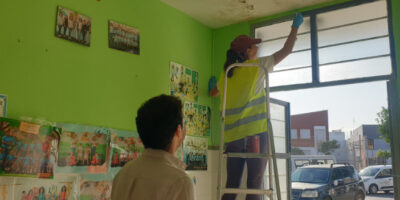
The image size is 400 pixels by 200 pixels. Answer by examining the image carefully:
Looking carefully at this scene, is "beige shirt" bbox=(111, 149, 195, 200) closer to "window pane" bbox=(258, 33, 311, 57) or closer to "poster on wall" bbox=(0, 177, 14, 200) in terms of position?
"poster on wall" bbox=(0, 177, 14, 200)

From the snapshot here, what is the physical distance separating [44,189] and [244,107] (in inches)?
57.3

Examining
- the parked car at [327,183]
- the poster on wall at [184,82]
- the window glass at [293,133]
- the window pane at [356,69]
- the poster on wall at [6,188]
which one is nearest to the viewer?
the poster on wall at [6,188]

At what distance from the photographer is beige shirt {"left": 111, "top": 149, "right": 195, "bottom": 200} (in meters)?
1.05

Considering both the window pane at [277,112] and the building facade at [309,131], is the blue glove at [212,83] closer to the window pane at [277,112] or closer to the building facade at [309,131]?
the window pane at [277,112]

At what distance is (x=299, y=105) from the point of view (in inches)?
145

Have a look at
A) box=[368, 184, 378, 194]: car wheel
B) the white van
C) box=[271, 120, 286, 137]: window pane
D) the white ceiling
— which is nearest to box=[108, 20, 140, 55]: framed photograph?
the white ceiling

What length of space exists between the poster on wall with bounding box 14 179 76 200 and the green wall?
417 mm

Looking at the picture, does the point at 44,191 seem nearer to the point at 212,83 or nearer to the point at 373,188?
the point at 212,83

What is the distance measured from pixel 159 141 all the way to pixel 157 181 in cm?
16

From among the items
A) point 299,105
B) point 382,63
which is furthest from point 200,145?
point 382,63

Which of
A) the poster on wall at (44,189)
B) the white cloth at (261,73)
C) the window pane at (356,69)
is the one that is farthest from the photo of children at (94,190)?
the window pane at (356,69)

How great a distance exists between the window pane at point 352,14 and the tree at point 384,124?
88 cm

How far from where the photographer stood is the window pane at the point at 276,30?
358cm

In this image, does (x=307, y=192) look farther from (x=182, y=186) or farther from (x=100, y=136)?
(x=182, y=186)
